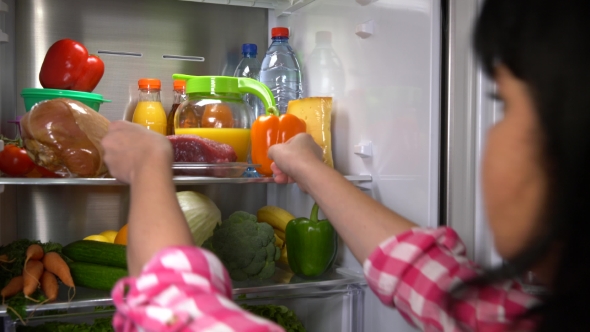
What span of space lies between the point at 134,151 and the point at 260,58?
41.7 inches

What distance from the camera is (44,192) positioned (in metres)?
1.58

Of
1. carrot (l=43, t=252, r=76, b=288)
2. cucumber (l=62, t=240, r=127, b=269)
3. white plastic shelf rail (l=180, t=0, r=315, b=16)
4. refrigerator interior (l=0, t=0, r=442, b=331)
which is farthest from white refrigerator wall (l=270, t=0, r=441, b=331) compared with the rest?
carrot (l=43, t=252, r=76, b=288)

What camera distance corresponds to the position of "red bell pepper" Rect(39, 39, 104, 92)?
1.39 metres

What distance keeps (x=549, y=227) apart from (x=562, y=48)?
0.14 meters

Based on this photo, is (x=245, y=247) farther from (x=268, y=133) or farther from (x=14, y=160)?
(x=14, y=160)

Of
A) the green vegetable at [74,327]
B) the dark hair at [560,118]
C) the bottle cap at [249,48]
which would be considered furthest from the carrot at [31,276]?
the dark hair at [560,118]

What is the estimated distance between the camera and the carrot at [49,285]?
1.15 meters

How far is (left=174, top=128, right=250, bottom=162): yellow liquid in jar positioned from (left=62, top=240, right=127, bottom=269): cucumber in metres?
0.30

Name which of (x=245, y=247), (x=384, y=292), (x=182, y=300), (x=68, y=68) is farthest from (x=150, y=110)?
(x=182, y=300)

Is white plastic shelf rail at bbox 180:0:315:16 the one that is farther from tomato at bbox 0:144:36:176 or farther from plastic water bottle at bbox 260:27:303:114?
tomato at bbox 0:144:36:176

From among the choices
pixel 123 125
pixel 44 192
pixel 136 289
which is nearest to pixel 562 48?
pixel 136 289

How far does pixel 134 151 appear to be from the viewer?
0.83 meters

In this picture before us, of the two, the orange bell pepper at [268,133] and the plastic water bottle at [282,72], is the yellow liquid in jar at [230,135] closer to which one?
the orange bell pepper at [268,133]

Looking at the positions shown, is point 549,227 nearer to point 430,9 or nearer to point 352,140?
point 430,9
